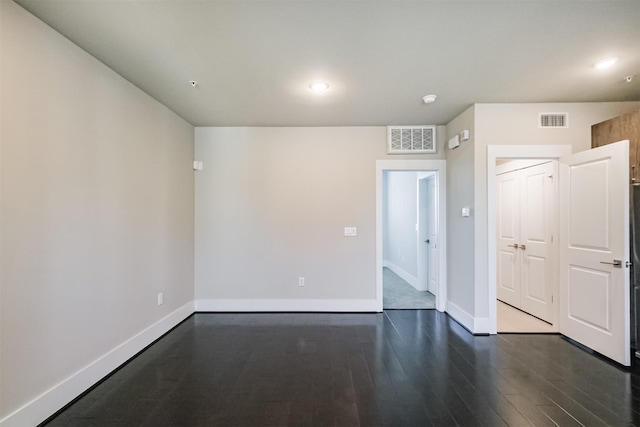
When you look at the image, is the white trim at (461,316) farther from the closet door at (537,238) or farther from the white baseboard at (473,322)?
the closet door at (537,238)

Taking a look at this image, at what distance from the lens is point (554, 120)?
3.26 m

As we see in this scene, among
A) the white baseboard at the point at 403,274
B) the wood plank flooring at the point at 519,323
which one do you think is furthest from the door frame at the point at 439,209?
the white baseboard at the point at 403,274

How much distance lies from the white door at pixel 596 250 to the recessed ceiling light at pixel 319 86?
8.81ft

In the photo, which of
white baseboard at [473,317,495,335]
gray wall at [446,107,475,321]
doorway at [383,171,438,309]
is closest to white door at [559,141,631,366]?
white baseboard at [473,317,495,335]

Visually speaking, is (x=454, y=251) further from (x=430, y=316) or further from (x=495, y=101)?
(x=495, y=101)

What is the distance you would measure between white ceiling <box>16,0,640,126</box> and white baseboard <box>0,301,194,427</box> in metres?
2.43

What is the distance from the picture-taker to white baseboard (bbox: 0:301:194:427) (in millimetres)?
1761

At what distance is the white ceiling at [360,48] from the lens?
5.87ft

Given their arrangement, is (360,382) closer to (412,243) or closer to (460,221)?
(460,221)

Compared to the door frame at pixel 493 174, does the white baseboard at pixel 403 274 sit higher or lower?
lower

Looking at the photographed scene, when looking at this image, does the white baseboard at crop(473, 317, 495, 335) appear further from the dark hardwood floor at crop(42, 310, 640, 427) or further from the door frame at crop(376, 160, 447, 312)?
the door frame at crop(376, 160, 447, 312)

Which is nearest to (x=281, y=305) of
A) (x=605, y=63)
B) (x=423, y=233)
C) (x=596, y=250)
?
(x=423, y=233)

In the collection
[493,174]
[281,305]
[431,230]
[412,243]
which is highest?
[493,174]

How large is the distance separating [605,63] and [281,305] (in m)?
4.22
